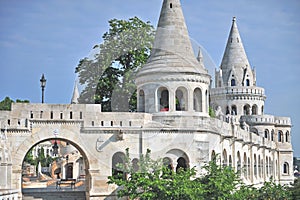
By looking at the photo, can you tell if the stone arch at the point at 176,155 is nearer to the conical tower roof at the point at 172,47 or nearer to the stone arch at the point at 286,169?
the conical tower roof at the point at 172,47

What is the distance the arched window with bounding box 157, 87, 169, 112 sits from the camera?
85.2 feet

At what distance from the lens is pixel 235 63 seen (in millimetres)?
49375

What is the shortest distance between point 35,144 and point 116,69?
9.72m

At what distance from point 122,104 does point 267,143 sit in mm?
16567

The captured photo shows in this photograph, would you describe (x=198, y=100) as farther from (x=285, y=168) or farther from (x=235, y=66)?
(x=285, y=168)

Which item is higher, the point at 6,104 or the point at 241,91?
the point at 241,91

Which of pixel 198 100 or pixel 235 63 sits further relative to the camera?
pixel 235 63

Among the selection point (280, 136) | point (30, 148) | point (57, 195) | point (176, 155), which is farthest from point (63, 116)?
point (280, 136)

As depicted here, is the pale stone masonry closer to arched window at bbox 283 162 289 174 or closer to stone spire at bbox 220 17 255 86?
stone spire at bbox 220 17 255 86

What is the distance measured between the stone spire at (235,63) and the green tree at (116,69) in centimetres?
1795

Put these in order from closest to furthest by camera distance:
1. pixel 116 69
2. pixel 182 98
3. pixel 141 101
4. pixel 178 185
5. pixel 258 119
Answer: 1. pixel 178 185
2. pixel 141 101
3. pixel 182 98
4. pixel 116 69
5. pixel 258 119

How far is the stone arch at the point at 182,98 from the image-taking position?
25.7 meters

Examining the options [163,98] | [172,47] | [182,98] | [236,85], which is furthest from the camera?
[236,85]

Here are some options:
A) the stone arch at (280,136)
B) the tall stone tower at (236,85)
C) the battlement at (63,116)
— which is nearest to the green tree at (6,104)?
the tall stone tower at (236,85)
